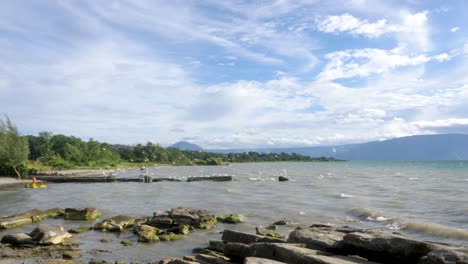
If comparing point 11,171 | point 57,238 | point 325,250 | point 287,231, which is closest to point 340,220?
point 287,231

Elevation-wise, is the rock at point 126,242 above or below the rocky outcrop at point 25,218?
below

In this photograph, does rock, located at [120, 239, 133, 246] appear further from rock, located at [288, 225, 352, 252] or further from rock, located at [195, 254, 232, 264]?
rock, located at [288, 225, 352, 252]

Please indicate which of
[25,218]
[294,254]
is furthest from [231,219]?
[294,254]

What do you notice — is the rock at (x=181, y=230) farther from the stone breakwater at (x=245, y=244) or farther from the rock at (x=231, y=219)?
the rock at (x=231, y=219)

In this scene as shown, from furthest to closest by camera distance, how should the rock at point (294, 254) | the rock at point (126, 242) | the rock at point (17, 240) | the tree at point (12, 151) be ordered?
the tree at point (12, 151), the rock at point (126, 242), the rock at point (17, 240), the rock at point (294, 254)

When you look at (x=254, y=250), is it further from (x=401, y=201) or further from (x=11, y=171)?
(x=11, y=171)

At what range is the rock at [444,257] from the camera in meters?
9.58

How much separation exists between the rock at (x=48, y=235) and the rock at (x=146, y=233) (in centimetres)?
374

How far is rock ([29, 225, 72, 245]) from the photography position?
1864 centimetres

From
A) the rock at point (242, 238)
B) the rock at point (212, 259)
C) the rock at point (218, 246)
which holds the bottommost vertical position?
the rock at point (218, 246)

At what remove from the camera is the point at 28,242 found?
1883 cm

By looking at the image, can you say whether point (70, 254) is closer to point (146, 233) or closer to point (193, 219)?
point (146, 233)

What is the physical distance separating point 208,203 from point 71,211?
13521 millimetres

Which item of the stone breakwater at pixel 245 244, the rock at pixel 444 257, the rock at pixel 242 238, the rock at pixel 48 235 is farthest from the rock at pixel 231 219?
the rock at pixel 444 257
